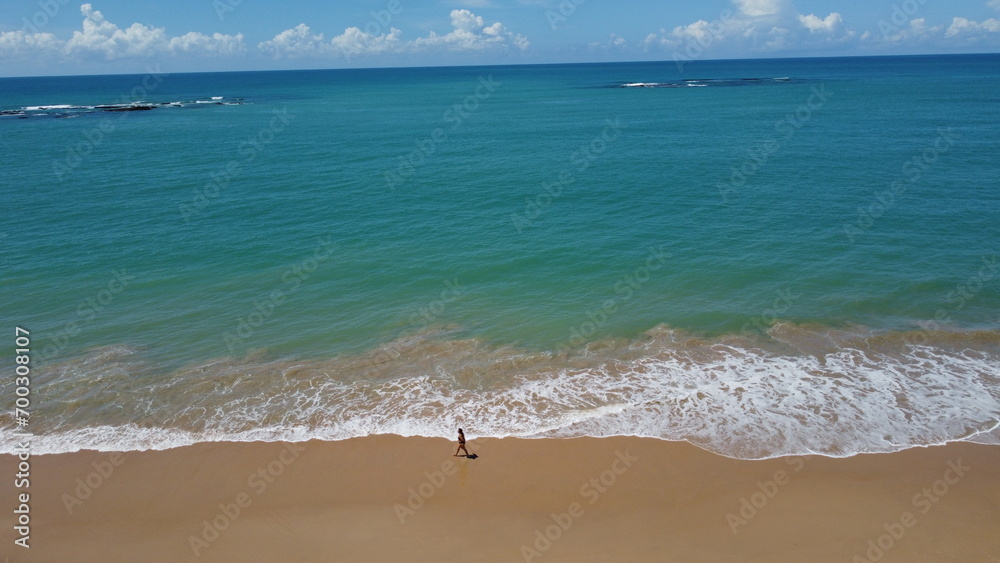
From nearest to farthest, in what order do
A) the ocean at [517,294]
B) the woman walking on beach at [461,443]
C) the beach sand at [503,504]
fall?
the beach sand at [503,504] < the woman walking on beach at [461,443] < the ocean at [517,294]

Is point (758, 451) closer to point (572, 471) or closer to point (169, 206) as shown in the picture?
point (572, 471)

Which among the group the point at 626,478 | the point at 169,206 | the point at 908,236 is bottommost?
the point at 626,478

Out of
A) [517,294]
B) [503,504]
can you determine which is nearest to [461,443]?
[503,504]

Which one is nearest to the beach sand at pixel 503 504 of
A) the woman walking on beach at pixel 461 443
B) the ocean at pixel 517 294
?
the woman walking on beach at pixel 461 443

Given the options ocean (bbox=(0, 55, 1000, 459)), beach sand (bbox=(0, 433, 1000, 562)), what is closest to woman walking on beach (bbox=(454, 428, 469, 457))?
beach sand (bbox=(0, 433, 1000, 562))

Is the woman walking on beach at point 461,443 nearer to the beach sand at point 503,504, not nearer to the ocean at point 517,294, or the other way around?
the beach sand at point 503,504

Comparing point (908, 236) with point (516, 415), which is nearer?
point (516, 415)

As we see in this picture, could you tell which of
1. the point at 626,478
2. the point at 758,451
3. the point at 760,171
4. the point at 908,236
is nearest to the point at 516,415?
the point at 626,478
